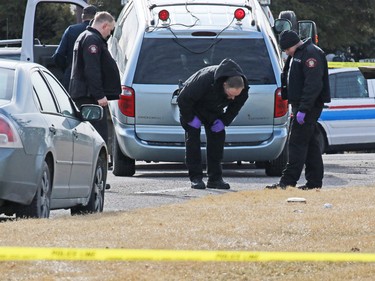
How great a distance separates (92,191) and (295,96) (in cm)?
300

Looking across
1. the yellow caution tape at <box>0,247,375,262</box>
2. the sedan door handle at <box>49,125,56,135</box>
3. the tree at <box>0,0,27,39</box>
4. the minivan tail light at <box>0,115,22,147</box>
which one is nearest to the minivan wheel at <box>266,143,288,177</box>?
the sedan door handle at <box>49,125,56,135</box>

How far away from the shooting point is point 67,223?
9.48 meters

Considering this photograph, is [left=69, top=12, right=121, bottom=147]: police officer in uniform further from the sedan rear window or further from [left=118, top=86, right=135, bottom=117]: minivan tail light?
the sedan rear window

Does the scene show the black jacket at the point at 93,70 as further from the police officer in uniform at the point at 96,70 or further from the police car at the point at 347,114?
the police car at the point at 347,114

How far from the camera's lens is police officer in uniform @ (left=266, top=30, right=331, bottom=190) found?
1426 centimetres

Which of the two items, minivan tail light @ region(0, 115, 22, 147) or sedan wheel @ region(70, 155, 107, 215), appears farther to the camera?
sedan wheel @ region(70, 155, 107, 215)

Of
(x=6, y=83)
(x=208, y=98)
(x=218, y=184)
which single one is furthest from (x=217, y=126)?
(x=6, y=83)

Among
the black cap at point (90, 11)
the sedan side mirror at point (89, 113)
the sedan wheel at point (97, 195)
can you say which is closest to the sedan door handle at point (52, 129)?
the sedan side mirror at point (89, 113)

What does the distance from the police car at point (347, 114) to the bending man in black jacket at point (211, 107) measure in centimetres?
937

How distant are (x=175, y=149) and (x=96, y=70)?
270 centimetres

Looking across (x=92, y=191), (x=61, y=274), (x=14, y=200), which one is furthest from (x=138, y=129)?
(x=61, y=274)

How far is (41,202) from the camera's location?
1038 centimetres

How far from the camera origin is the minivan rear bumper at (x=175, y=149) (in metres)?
17.0

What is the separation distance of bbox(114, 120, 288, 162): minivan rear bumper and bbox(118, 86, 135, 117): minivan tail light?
0.57 ft
